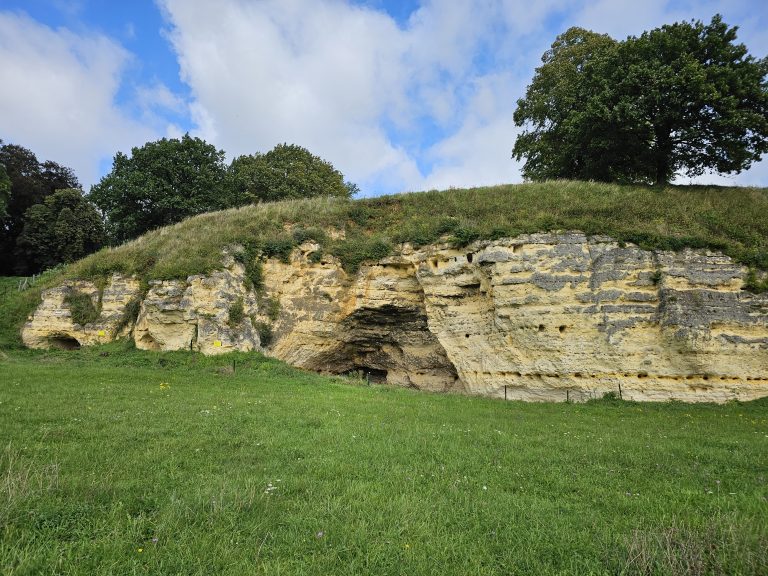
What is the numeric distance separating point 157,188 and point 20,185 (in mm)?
16746

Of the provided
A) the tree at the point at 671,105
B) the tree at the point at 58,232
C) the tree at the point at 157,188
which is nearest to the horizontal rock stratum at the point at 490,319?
the tree at the point at 671,105

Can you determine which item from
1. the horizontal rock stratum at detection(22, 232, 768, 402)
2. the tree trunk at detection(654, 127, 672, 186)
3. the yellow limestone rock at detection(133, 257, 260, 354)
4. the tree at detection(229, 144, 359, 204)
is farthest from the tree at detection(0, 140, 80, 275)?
the tree trunk at detection(654, 127, 672, 186)

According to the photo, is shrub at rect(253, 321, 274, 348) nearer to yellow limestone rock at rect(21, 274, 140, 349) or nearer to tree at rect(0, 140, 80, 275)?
yellow limestone rock at rect(21, 274, 140, 349)

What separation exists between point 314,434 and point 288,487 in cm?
278

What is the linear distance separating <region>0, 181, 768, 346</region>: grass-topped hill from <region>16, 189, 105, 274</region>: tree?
16450 millimetres

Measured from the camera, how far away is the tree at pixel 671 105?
755 inches

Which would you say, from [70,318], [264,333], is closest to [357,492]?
[264,333]

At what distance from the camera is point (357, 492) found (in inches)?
201

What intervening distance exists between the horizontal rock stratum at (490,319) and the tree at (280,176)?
21.2 meters

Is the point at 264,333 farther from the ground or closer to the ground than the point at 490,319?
closer to the ground

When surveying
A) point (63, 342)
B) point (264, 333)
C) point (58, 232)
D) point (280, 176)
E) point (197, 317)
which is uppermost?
point (280, 176)

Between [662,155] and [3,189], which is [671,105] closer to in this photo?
[662,155]

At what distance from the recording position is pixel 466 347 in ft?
59.7

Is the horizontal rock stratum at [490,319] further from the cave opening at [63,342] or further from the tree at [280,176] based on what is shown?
the tree at [280,176]
